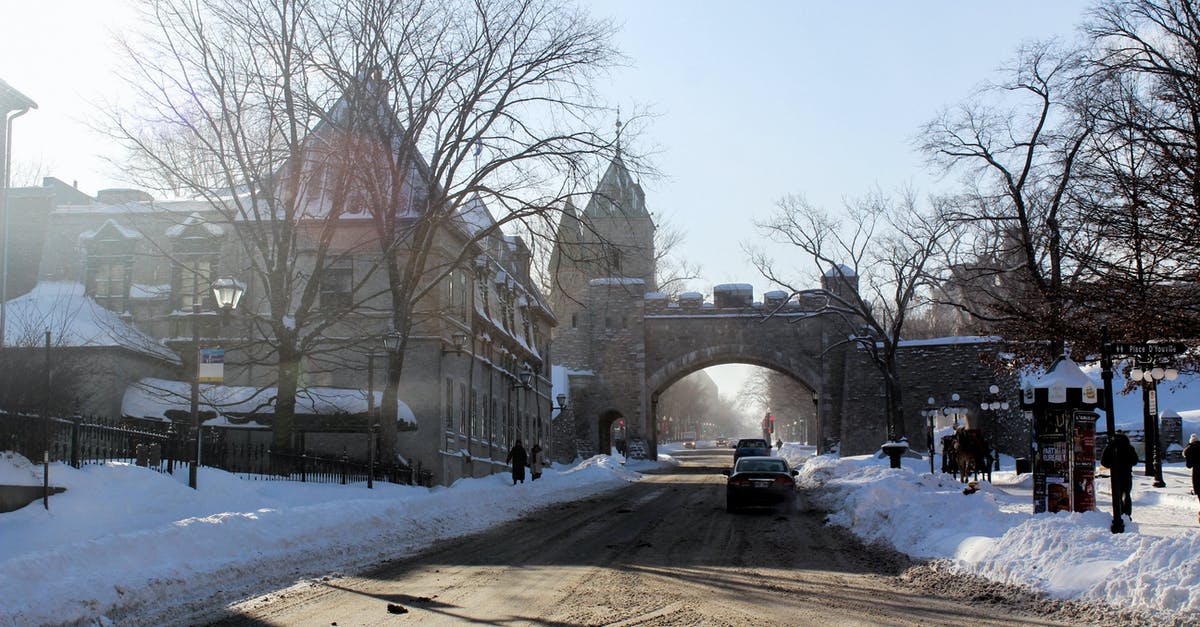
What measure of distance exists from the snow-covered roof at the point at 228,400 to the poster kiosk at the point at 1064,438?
55.5 feet

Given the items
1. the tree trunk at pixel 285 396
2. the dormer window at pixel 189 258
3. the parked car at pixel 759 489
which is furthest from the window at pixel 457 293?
the parked car at pixel 759 489

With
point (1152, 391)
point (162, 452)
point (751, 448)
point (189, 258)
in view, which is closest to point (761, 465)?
point (1152, 391)

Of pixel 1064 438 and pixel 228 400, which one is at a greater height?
pixel 228 400

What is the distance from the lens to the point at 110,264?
1323 inches

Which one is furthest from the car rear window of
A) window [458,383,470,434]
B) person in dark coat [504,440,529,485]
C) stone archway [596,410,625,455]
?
stone archway [596,410,625,455]

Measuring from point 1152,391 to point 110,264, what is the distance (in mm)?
29583

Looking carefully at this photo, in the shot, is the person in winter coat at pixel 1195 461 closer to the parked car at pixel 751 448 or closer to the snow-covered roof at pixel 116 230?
the parked car at pixel 751 448

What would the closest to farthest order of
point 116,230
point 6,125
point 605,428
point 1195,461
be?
point 1195,461 → point 6,125 → point 116,230 → point 605,428

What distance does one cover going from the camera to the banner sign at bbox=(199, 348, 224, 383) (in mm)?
17375

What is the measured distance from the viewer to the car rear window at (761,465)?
2484 centimetres

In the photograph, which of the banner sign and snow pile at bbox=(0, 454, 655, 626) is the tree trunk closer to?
snow pile at bbox=(0, 454, 655, 626)

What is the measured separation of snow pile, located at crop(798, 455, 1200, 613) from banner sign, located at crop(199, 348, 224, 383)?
1076cm

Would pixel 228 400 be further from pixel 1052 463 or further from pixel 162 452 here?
pixel 1052 463

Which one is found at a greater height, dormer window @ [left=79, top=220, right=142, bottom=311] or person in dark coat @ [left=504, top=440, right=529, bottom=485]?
dormer window @ [left=79, top=220, right=142, bottom=311]
